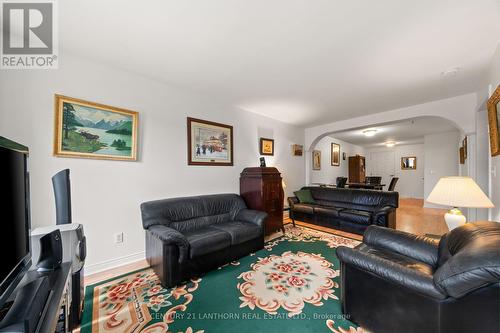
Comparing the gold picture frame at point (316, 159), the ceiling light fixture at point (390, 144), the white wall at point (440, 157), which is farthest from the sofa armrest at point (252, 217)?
the ceiling light fixture at point (390, 144)

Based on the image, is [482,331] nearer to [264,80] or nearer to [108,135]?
Result: [264,80]

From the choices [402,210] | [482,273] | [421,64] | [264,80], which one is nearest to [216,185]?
[264,80]

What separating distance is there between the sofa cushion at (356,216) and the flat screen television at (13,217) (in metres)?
4.35

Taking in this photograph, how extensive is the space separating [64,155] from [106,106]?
0.73 metres

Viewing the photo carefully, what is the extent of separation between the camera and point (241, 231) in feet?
8.84

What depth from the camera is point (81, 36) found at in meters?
1.93

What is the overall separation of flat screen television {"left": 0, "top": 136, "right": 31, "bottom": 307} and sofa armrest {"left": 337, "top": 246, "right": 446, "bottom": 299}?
6.52ft

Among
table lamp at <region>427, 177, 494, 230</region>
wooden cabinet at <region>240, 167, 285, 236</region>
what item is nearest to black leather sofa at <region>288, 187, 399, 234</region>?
wooden cabinet at <region>240, 167, 285, 236</region>

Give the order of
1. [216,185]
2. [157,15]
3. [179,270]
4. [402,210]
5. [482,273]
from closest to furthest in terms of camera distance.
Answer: [482,273]
[157,15]
[179,270]
[216,185]
[402,210]

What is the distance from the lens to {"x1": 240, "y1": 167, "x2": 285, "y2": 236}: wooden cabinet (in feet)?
11.8

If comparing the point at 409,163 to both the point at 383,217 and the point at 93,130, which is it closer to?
the point at 383,217

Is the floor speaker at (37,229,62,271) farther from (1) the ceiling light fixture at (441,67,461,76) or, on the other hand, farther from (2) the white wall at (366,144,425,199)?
(2) the white wall at (366,144,425,199)

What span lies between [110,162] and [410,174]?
1083 centimetres

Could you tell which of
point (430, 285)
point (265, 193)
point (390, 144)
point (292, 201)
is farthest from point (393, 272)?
point (390, 144)
